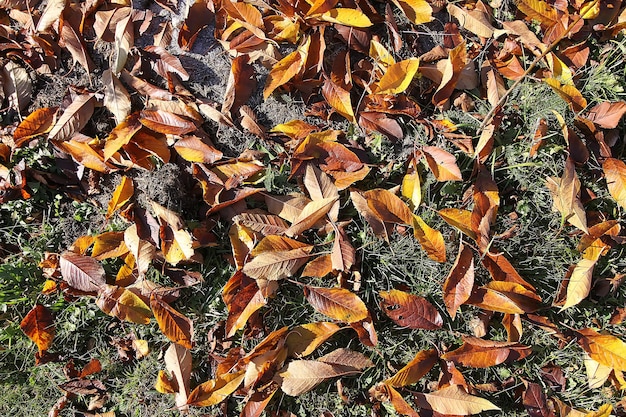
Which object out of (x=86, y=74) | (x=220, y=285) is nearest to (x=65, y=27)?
(x=86, y=74)

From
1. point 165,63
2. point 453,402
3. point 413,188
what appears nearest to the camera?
point 453,402

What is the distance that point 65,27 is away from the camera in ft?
8.29

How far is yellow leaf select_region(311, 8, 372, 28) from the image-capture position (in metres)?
2.49

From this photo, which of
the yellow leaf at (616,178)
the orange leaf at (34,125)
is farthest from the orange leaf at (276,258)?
the yellow leaf at (616,178)

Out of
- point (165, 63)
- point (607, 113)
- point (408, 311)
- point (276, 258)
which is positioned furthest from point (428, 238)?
point (165, 63)

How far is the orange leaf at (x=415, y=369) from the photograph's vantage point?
2.34 m

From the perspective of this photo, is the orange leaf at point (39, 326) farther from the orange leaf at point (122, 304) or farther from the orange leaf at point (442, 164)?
the orange leaf at point (442, 164)

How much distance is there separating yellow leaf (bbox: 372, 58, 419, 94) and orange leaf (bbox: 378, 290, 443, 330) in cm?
93

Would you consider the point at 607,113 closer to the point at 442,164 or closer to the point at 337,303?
the point at 442,164

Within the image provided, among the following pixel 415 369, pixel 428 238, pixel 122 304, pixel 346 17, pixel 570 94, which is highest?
pixel 346 17

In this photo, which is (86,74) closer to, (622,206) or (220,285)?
(220,285)

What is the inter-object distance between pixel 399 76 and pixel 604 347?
151cm

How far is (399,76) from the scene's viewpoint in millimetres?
2484

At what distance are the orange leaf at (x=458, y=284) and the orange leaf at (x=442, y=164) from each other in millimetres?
319
